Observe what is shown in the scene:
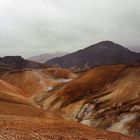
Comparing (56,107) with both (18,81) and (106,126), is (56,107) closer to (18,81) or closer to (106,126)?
(106,126)

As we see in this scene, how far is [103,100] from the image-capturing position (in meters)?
74.8

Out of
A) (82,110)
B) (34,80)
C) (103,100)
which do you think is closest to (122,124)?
(103,100)

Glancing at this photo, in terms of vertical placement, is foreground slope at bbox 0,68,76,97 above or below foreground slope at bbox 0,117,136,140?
below

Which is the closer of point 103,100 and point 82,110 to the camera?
point 103,100

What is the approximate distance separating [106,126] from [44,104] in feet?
121

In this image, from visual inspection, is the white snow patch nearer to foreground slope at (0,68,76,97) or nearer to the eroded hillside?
the eroded hillside

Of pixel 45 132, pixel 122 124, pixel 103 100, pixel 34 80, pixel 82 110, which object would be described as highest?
pixel 45 132

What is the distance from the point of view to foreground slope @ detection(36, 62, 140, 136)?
61.8 metres

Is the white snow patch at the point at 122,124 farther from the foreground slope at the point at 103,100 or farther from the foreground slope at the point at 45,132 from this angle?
the foreground slope at the point at 45,132

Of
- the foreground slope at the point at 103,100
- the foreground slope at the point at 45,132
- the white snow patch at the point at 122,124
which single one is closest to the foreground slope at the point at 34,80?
the foreground slope at the point at 103,100

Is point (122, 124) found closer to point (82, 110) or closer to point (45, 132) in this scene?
point (82, 110)

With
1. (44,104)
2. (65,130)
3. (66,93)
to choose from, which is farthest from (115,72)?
(65,130)

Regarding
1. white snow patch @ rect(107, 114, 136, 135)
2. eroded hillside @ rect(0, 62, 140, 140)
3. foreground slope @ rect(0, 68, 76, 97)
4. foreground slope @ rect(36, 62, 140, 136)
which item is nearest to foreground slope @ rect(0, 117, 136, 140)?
eroded hillside @ rect(0, 62, 140, 140)

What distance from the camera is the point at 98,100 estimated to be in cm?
7594
